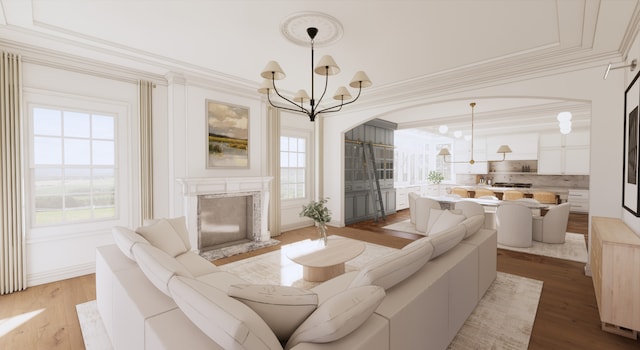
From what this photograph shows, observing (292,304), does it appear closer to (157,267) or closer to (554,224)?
(157,267)

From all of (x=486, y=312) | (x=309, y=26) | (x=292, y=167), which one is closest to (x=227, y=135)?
(x=292, y=167)

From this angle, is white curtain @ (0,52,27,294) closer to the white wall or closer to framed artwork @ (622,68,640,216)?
framed artwork @ (622,68,640,216)

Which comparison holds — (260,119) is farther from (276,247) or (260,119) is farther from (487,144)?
(487,144)

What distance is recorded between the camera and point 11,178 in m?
3.19

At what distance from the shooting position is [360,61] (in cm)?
383

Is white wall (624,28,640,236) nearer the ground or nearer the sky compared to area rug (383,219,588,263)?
nearer the sky

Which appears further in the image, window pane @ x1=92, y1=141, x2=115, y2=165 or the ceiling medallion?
window pane @ x1=92, y1=141, x2=115, y2=165

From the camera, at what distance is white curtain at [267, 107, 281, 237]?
5.68 metres

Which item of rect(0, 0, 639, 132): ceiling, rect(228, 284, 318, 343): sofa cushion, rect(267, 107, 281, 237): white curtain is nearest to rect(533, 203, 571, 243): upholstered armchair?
rect(0, 0, 639, 132): ceiling

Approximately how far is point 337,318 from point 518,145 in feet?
34.1

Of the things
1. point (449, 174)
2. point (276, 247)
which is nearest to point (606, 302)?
point (276, 247)

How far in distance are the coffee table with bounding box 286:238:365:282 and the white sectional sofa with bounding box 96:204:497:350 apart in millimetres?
612

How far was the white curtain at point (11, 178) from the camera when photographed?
3.13 m

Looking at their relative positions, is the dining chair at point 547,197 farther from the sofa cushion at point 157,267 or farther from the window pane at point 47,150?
the window pane at point 47,150
